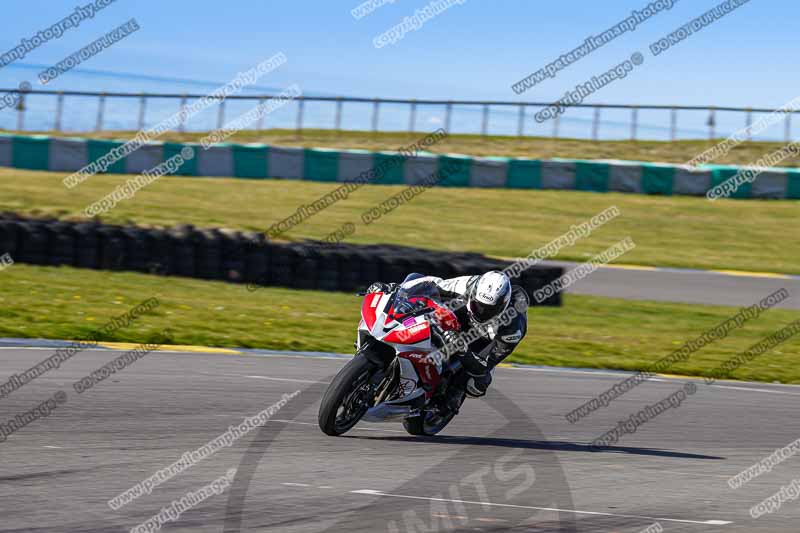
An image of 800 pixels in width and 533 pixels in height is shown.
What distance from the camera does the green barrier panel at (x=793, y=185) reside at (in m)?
31.6

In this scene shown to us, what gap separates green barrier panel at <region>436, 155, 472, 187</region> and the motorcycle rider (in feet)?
74.7

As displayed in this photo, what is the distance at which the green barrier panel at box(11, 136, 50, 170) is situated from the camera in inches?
1224

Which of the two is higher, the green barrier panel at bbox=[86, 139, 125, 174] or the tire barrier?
the green barrier panel at bbox=[86, 139, 125, 174]

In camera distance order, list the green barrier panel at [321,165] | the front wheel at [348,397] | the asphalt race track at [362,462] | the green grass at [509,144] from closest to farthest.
A: the asphalt race track at [362,462] → the front wheel at [348,397] → the green barrier panel at [321,165] → the green grass at [509,144]

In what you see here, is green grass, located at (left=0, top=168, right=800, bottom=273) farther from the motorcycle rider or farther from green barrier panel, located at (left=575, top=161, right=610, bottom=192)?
the motorcycle rider

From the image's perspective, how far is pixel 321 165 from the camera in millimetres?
31562

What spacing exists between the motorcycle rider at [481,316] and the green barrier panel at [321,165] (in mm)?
22907

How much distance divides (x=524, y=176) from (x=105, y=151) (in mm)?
11334

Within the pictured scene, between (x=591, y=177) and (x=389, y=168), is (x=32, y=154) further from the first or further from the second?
(x=591, y=177)

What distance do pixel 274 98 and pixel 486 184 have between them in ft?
33.0

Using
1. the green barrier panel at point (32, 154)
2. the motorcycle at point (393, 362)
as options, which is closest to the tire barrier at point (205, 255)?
the motorcycle at point (393, 362)

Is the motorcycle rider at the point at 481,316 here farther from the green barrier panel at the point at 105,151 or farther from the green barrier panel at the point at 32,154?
the green barrier panel at the point at 32,154

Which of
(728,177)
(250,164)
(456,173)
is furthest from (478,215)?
(728,177)

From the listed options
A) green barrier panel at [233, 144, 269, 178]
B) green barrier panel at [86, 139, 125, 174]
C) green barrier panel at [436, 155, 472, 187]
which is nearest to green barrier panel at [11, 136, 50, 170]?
green barrier panel at [86, 139, 125, 174]
